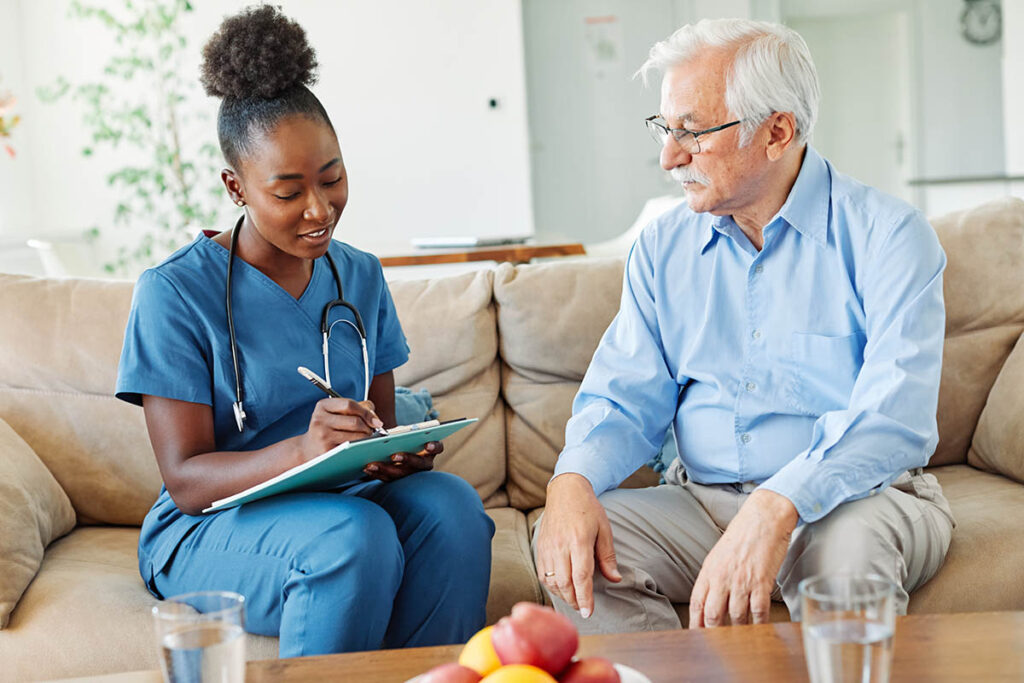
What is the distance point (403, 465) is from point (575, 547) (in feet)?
1.05

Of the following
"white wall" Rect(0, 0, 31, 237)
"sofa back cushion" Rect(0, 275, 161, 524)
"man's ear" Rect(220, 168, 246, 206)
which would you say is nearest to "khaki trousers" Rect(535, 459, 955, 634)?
"man's ear" Rect(220, 168, 246, 206)

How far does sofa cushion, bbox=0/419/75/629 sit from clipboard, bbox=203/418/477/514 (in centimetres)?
38

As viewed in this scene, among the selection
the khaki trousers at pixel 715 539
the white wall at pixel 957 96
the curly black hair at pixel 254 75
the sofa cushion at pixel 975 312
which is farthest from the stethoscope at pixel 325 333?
the white wall at pixel 957 96

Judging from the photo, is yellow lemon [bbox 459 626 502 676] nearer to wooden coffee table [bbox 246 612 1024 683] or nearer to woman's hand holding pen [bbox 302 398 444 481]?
wooden coffee table [bbox 246 612 1024 683]

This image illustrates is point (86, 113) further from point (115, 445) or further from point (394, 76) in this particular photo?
point (115, 445)

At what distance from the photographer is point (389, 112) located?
19.7 feet

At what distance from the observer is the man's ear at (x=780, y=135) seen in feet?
5.49

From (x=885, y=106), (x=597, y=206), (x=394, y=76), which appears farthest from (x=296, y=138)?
(x=885, y=106)

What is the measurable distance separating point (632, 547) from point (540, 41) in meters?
5.24

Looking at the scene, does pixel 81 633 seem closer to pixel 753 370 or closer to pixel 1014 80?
pixel 753 370

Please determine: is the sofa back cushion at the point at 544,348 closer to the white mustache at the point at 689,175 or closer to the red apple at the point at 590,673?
the white mustache at the point at 689,175

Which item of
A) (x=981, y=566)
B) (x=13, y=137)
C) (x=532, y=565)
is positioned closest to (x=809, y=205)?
(x=981, y=566)

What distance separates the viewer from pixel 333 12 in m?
5.90

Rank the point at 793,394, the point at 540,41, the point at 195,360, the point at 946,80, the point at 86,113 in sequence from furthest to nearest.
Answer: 1. the point at 946,80
2. the point at 540,41
3. the point at 86,113
4. the point at 793,394
5. the point at 195,360
